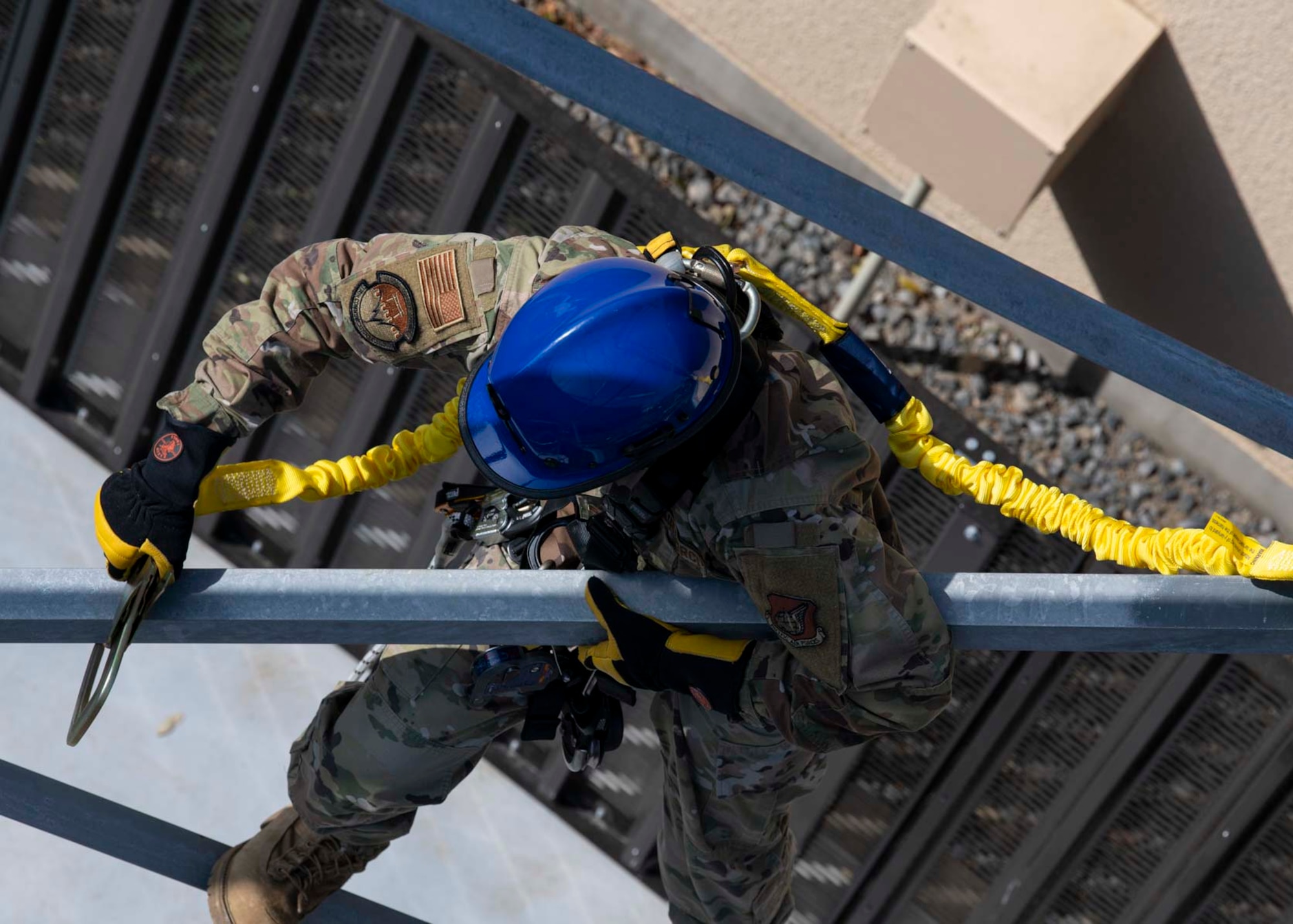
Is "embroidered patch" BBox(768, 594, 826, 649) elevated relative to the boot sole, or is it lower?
elevated

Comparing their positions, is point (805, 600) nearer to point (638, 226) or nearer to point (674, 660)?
point (674, 660)

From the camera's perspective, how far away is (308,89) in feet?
14.0

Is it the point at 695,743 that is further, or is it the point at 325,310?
the point at 695,743

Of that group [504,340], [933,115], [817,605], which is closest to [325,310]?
[504,340]

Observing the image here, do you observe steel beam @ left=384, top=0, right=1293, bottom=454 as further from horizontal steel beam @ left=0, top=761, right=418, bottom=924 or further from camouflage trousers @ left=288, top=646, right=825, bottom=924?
horizontal steel beam @ left=0, top=761, right=418, bottom=924

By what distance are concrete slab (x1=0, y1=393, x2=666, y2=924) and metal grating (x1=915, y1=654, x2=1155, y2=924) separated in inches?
37.8

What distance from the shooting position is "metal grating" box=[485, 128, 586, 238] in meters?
4.02

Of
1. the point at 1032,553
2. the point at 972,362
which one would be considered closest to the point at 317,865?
the point at 1032,553

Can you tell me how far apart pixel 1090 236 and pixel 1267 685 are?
2606 millimetres

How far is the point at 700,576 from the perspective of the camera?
2834mm

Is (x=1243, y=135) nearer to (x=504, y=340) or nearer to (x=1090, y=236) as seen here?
(x=1090, y=236)

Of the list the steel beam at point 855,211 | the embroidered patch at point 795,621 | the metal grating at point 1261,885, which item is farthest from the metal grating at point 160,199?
the metal grating at point 1261,885

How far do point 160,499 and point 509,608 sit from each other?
850 millimetres

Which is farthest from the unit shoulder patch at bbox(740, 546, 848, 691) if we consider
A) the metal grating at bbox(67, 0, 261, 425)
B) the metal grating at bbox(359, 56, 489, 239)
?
the metal grating at bbox(67, 0, 261, 425)
